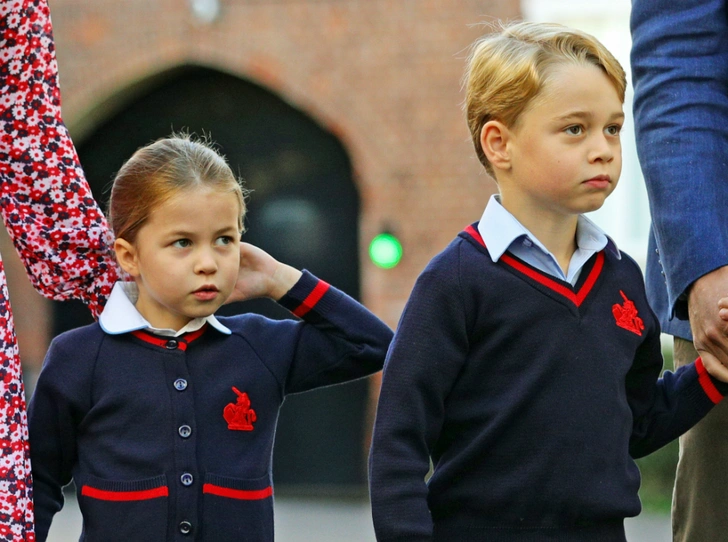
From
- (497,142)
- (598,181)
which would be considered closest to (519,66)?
(497,142)

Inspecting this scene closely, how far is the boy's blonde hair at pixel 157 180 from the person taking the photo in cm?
251

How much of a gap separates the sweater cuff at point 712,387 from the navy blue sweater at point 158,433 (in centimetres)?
92

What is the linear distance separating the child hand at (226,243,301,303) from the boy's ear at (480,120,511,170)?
1.98ft

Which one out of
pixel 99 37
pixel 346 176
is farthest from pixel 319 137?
pixel 99 37

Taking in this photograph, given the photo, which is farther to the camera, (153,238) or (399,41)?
(399,41)

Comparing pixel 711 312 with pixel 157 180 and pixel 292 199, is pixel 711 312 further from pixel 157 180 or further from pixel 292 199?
pixel 292 199

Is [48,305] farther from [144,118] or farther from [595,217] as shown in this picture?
[595,217]

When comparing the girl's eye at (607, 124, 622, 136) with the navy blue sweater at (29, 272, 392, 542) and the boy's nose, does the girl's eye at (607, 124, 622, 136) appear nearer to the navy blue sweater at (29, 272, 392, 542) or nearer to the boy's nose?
the boy's nose

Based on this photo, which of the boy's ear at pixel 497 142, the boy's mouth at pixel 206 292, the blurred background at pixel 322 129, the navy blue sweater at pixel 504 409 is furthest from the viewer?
the blurred background at pixel 322 129

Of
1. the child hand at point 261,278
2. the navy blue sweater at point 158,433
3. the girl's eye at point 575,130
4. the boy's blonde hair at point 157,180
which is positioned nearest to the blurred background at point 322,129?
the child hand at point 261,278

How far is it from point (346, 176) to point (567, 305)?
676cm

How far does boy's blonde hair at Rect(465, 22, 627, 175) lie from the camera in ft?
7.55

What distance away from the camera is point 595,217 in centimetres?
884

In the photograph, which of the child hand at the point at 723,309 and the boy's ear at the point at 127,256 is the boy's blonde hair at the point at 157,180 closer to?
the boy's ear at the point at 127,256
